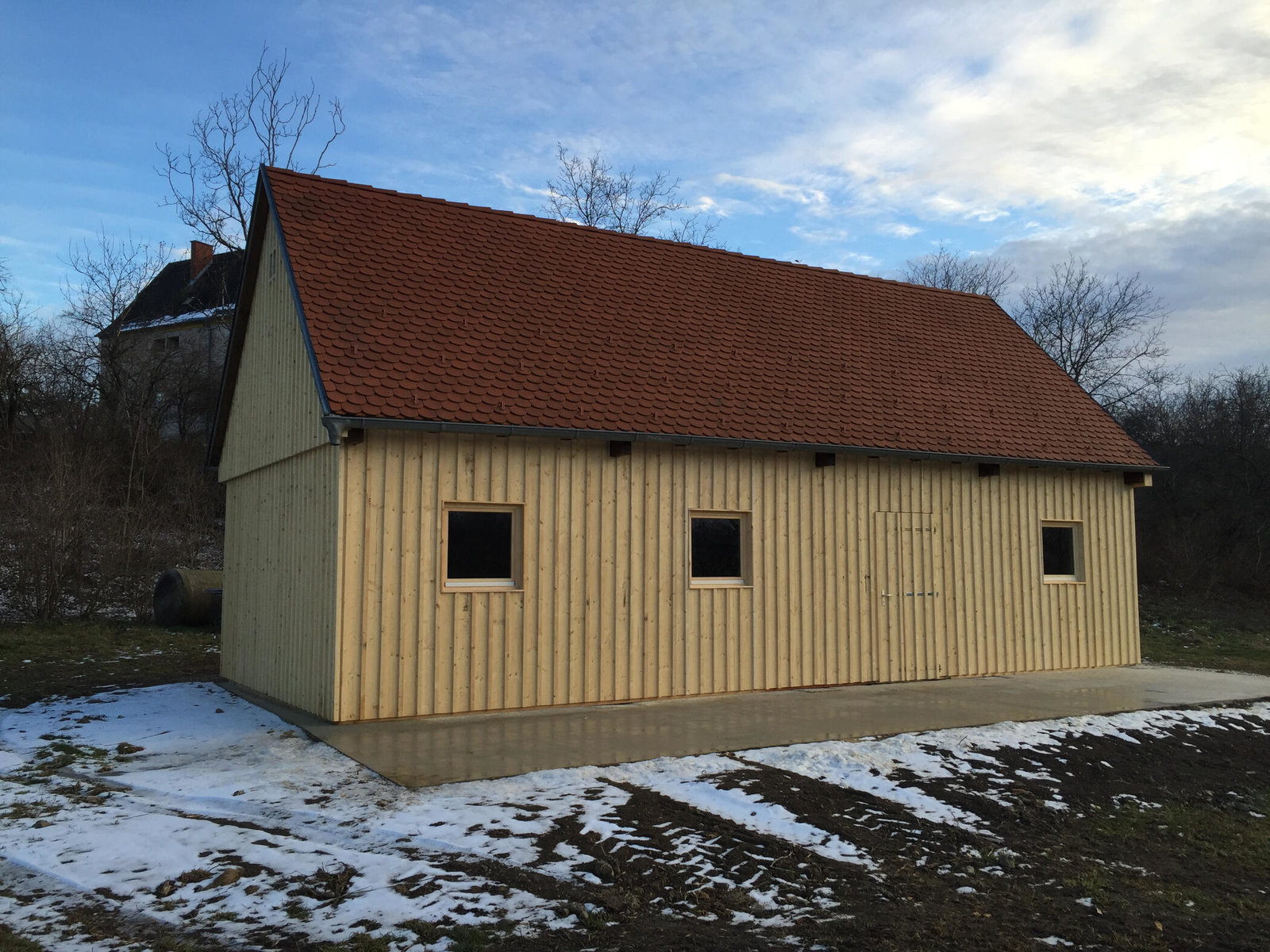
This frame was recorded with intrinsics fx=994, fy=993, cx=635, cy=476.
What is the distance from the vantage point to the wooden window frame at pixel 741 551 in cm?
1124

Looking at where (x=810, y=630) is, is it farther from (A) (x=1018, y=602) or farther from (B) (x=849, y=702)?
(A) (x=1018, y=602)

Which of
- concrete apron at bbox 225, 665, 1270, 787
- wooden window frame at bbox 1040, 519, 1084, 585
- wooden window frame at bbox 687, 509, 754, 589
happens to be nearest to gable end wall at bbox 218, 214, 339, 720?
concrete apron at bbox 225, 665, 1270, 787

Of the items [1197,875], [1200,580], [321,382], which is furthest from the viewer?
[1200,580]

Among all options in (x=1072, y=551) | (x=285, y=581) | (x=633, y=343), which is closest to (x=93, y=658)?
(x=285, y=581)

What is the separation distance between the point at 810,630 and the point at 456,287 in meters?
5.81

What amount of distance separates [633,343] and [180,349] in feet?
86.8

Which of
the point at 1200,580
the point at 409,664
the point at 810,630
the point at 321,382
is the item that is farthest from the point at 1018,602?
the point at 1200,580

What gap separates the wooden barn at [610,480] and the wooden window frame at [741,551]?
0.13 ft

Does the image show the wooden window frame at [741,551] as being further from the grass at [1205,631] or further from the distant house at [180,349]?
the distant house at [180,349]

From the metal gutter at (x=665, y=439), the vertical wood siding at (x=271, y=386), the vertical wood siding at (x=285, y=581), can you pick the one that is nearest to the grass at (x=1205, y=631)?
the metal gutter at (x=665, y=439)

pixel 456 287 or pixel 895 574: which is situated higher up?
pixel 456 287

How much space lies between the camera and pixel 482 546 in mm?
10055

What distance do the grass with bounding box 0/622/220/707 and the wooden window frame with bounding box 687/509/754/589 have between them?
6.97 m

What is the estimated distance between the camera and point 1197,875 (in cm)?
591
